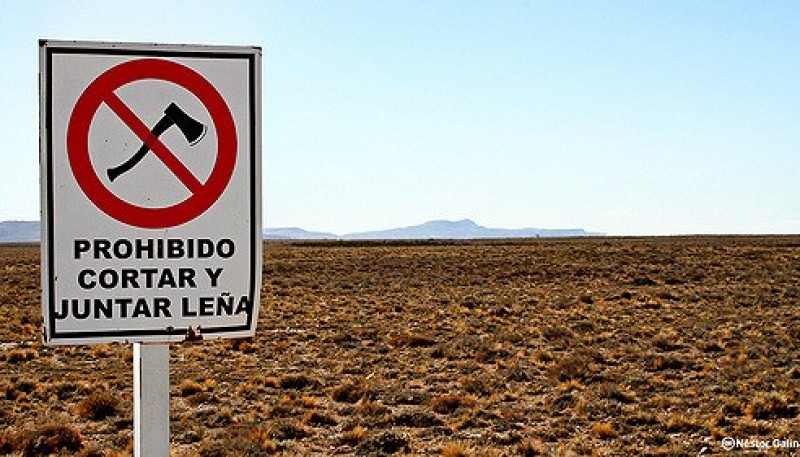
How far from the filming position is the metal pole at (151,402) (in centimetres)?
197

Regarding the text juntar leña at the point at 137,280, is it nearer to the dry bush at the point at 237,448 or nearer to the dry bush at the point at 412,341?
the dry bush at the point at 237,448

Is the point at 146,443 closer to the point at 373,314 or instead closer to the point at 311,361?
the point at 311,361

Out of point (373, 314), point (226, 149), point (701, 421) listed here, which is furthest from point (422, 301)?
point (226, 149)

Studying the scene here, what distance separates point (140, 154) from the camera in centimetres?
200

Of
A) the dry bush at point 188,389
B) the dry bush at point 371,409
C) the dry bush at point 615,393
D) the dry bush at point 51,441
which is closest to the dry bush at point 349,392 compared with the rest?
the dry bush at point 371,409

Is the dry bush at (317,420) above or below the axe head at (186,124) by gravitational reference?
below

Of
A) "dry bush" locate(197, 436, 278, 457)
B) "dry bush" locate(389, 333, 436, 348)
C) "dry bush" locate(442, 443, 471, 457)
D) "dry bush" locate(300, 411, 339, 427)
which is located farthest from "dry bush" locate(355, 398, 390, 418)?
"dry bush" locate(389, 333, 436, 348)

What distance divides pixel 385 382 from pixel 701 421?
561 centimetres

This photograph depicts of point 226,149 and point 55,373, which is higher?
point 226,149

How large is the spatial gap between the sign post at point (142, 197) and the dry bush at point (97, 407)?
35.3 ft

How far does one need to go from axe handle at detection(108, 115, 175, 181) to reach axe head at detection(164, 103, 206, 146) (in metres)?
0.01

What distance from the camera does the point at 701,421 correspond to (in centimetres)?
1142

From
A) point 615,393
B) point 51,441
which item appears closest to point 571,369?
point 615,393

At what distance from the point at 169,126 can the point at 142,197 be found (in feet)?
0.62
